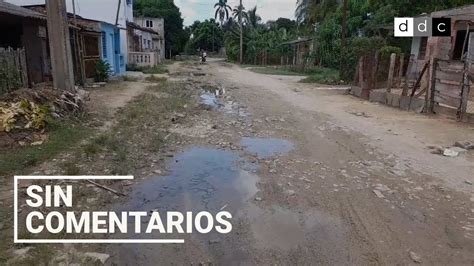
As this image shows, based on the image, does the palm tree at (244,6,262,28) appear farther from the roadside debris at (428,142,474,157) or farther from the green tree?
the roadside debris at (428,142,474,157)

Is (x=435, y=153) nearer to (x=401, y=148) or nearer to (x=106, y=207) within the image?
(x=401, y=148)

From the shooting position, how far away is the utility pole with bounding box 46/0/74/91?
10117mm

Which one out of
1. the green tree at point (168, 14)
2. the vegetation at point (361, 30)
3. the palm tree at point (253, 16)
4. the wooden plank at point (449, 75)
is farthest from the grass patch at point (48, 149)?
the palm tree at point (253, 16)

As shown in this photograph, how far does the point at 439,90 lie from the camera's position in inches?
424

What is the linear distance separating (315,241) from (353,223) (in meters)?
0.62

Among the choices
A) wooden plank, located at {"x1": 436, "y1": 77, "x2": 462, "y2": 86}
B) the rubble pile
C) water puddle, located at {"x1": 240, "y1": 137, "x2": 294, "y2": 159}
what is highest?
wooden plank, located at {"x1": 436, "y1": 77, "x2": 462, "y2": 86}

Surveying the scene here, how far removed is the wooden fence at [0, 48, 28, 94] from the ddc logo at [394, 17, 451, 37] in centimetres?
1516

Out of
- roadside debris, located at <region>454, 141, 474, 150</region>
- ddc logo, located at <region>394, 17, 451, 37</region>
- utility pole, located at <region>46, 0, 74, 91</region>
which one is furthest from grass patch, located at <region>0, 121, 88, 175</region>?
ddc logo, located at <region>394, 17, 451, 37</region>

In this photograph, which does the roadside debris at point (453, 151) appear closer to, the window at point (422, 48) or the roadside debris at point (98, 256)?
the roadside debris at point (98, 256)

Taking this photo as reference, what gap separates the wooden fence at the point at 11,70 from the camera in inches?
377

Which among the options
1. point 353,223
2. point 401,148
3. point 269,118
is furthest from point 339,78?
point 353,223

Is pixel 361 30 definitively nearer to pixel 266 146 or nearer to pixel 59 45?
pixel 59 45

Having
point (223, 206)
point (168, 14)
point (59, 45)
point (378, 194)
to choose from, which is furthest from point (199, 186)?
point (168, 14)

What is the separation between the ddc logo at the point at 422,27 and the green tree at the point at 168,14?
37.6 metres
